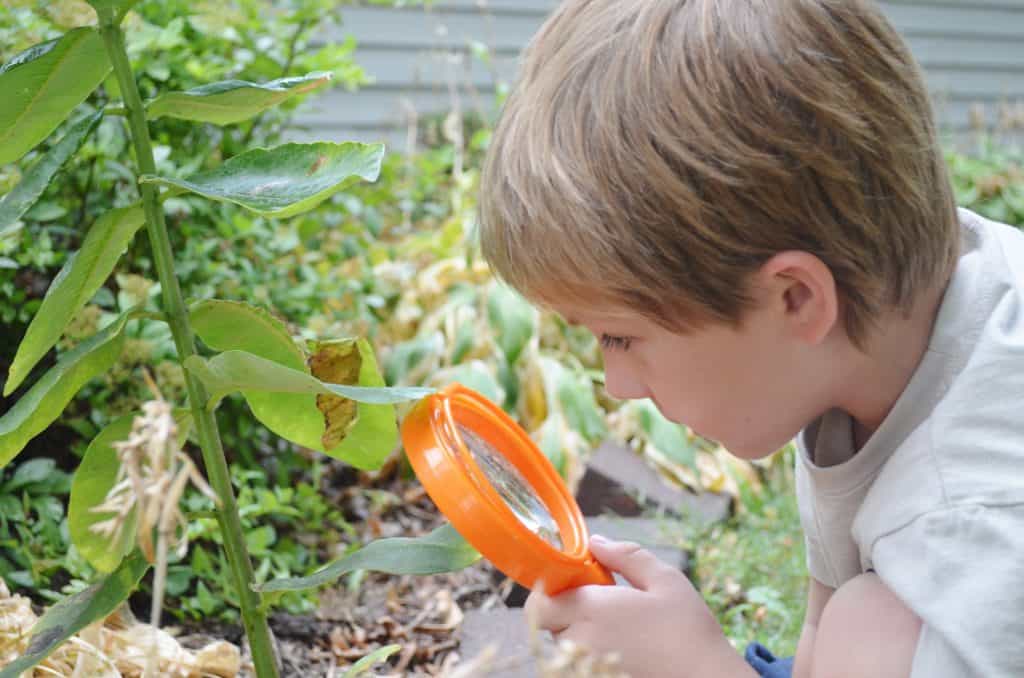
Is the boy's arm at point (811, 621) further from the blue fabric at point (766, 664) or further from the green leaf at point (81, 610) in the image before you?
the green leaf at point (81, 610)

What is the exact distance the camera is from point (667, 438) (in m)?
3.01

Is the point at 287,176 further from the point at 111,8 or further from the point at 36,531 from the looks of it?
the point at 36,531

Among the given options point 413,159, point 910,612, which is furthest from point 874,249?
point 413,159

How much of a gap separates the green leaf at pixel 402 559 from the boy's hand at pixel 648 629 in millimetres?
201

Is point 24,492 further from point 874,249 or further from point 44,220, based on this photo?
point 874,249

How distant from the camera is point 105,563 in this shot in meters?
1.21

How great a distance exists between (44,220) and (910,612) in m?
1.61

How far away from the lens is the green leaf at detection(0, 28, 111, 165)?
1144mm

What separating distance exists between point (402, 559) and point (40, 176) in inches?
22.2

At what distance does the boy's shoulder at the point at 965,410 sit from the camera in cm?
126

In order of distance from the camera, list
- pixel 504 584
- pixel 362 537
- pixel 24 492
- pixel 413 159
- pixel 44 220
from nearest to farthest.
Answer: pixel 24 492 → pixel 44 220 → pixel 504 584 → pixel 362 537 → pixel 413 159

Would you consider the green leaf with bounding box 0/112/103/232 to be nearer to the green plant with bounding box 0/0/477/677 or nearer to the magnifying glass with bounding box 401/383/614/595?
the green plant with bounding box 0/0/477/677

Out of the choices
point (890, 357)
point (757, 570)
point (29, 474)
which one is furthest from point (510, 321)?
point (890, 357)

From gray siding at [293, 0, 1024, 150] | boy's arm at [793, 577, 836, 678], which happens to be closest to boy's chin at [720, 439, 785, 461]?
boy's arm at [793, 577, 836, 678]
